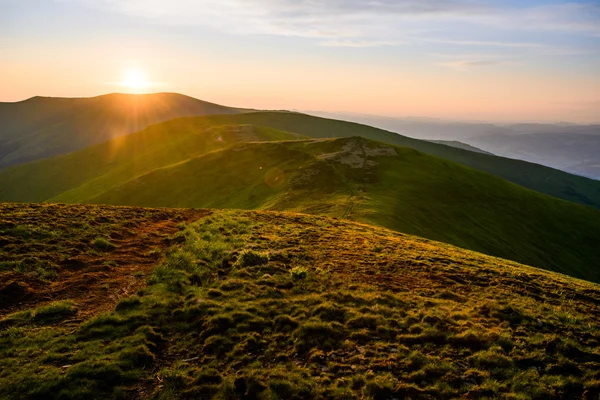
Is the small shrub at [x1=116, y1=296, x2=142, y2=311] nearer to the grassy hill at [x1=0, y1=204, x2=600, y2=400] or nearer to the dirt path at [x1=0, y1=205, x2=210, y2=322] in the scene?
the grassy hill at [x1=0, y1=204, x2=600, y2=400]

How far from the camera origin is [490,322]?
666 inches

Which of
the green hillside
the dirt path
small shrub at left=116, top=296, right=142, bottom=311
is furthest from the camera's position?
the green hillside

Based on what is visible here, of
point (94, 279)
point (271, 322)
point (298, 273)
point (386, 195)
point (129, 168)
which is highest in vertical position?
point (386, 195)

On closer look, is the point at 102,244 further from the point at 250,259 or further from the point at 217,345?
the point at 217,345

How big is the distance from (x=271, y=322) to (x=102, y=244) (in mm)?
16262

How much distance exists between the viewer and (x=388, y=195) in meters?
67.6

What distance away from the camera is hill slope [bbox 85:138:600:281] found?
198 ft

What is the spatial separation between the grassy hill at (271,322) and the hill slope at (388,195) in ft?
89.5

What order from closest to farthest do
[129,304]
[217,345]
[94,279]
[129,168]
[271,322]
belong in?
[217,345]
[271,322]
[129,304]
[94,279]
[129,168]

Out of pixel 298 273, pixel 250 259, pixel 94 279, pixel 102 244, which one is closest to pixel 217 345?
pixel 298 273

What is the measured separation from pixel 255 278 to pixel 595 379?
16.2m

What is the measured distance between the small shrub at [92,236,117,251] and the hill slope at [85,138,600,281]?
32.3 metres

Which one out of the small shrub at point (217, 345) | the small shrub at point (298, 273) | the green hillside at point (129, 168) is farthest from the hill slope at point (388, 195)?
the green hillside at point (129, 168)

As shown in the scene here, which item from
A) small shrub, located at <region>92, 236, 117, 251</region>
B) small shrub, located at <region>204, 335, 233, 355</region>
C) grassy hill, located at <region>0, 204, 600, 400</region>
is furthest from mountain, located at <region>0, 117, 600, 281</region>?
small shrub, located at <region>204, 335, 233, 355</region>
